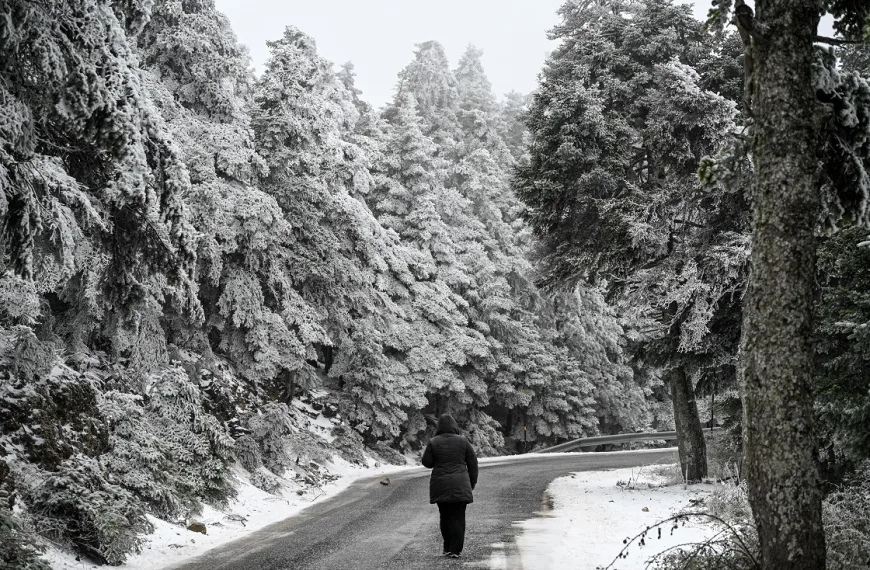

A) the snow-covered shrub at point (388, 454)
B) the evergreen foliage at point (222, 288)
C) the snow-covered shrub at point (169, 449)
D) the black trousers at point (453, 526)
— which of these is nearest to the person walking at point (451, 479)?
the black trousers at point (453, 526)

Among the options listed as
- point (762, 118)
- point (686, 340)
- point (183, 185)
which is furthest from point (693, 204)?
point (183, 185)

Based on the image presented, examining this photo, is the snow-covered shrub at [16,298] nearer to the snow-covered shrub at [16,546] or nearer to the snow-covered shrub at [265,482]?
the snow-covered shrub at [16,546]

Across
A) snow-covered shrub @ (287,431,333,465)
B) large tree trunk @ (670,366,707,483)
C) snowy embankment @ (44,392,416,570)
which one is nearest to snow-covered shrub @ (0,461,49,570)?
snowy embankment @ (44,392,416,570)

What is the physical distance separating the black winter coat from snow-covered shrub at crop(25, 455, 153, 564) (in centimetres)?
345

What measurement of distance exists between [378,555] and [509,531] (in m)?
2.51

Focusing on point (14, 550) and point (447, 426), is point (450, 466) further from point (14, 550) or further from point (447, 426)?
point (14, 550)

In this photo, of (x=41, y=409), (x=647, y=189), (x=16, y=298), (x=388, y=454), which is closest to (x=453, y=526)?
(x=41, y=409)

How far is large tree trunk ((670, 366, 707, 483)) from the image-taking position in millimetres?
15352

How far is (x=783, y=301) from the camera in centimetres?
518

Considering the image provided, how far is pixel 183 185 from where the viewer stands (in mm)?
8094

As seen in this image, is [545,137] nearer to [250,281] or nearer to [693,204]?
[693,204]

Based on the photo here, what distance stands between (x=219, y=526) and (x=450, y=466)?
14.4 ft

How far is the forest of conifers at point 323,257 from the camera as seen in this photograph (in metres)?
6.67

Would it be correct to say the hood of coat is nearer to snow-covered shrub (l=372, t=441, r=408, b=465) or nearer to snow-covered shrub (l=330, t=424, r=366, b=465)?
snow-covered shrub (l=330, t=424, r=366, b=465)
